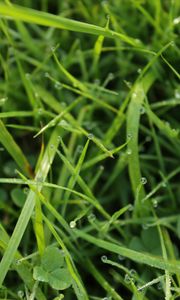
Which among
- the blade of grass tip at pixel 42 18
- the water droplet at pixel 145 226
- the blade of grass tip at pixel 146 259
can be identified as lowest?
the blade of grass tip at pixel 146 259

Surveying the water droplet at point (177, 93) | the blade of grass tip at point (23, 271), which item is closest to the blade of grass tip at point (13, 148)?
the blade of grass tip at point (23, 271)

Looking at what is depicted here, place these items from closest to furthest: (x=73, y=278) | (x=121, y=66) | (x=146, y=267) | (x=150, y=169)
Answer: (x=73, y=278) < (x=146, y=267) < (x=150, y=169) < (x=121, y=66)

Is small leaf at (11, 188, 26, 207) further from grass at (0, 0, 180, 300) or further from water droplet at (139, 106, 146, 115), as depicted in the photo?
water droplet at (139, 106, 146, 115)

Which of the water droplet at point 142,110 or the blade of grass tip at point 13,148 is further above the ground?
the water droplet at point 142,110

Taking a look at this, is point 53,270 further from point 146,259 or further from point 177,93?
point 177,93

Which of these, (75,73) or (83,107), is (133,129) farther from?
(75,73)

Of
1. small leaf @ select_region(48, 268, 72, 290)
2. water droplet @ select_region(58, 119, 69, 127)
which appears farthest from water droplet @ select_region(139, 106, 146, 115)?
small leaf @ select_region(48, 268, 72, 290)

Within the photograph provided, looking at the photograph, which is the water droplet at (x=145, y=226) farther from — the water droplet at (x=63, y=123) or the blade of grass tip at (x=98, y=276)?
the water droplet at (x=63, y=123)

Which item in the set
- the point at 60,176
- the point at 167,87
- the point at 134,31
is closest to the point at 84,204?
the point at 60,176

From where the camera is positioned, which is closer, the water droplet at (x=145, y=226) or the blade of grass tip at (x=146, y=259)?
the blade of grass tip at (x=146, y=259)
